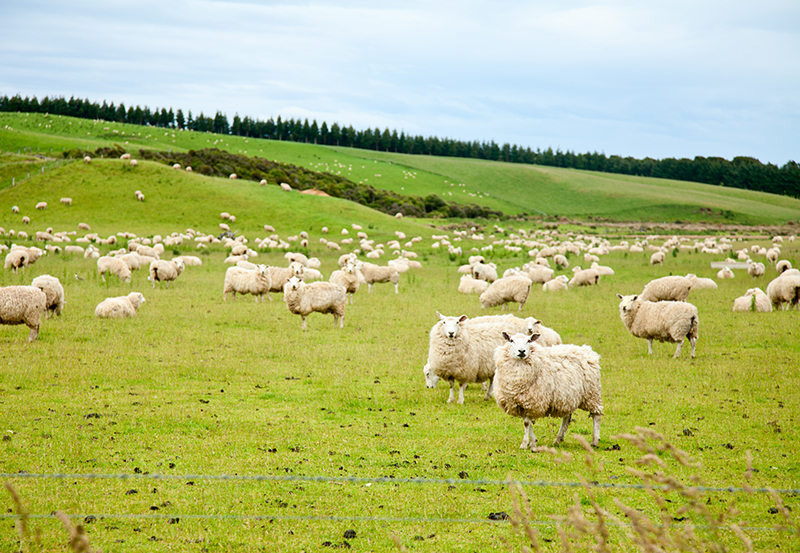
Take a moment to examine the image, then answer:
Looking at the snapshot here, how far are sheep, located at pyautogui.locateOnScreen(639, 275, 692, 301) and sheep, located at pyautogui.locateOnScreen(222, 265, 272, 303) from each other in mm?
13516

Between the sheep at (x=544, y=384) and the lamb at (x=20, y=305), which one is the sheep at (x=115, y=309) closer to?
the lamb at (x=20, y=305)

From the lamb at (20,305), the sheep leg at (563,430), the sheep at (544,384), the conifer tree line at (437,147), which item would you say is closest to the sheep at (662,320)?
the sheep at (544,384)

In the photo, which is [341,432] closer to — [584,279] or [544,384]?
[544,384]

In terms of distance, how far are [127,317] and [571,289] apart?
1836cm

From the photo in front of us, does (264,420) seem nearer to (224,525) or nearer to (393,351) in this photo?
(224,525)

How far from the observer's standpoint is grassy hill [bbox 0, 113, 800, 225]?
325ft

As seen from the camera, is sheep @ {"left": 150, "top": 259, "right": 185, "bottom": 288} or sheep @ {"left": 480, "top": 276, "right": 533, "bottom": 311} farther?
sheep @ {"left": 150, "top": 259, "right": 185, "bottom": 288}

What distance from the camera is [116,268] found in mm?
26875

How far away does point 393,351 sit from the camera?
1544cm

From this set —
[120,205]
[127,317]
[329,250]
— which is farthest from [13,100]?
[127,317]

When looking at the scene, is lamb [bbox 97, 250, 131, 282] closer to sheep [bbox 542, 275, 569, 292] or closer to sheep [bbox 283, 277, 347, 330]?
sheep [bbox 283, 277, 347, 330]

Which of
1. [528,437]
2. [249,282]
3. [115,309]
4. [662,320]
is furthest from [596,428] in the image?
[249,282]

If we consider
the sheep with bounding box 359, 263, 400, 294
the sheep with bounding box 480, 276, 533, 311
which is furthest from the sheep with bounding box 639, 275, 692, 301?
the sheep with bounding box 359, 263, 400, 294

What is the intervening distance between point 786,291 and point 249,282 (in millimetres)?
18988
